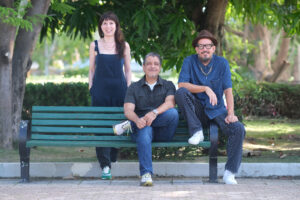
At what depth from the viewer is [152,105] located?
7336 millimetres

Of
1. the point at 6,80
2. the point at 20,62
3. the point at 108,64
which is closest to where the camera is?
the point at 108,64

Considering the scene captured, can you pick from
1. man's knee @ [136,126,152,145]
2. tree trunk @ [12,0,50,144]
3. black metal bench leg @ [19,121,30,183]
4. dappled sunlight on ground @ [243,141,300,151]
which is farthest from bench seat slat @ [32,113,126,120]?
dappled sunlight on ground @ [243,141,300,151]

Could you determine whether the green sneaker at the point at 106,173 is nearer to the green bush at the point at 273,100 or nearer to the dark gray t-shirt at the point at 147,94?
the dark gray t-shirt at the point at 147,94

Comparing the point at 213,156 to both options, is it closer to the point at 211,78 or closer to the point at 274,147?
the point at 211,78

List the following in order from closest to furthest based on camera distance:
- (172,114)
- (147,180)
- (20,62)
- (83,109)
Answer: (147,180) < (172,114) < (83,109) < (20,62)

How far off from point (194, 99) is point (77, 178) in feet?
6.20

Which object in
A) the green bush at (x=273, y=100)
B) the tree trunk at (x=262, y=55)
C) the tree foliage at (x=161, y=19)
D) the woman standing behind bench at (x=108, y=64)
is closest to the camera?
the woman standing behind bench at (x=108, y=64)

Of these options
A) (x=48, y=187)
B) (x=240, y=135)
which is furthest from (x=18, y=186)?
(x=240, y=135)

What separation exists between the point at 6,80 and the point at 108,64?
2664mm

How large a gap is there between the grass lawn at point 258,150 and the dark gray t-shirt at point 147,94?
1.54 m

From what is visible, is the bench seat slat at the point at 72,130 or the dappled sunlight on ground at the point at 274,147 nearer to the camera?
the bench seat slat at the point at 72,130

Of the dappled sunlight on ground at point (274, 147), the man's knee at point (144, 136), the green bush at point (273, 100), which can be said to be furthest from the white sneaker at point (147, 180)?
the green bush at point (273, 100)

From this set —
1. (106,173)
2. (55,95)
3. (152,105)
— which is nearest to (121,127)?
(152,105)

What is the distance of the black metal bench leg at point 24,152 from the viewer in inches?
290
